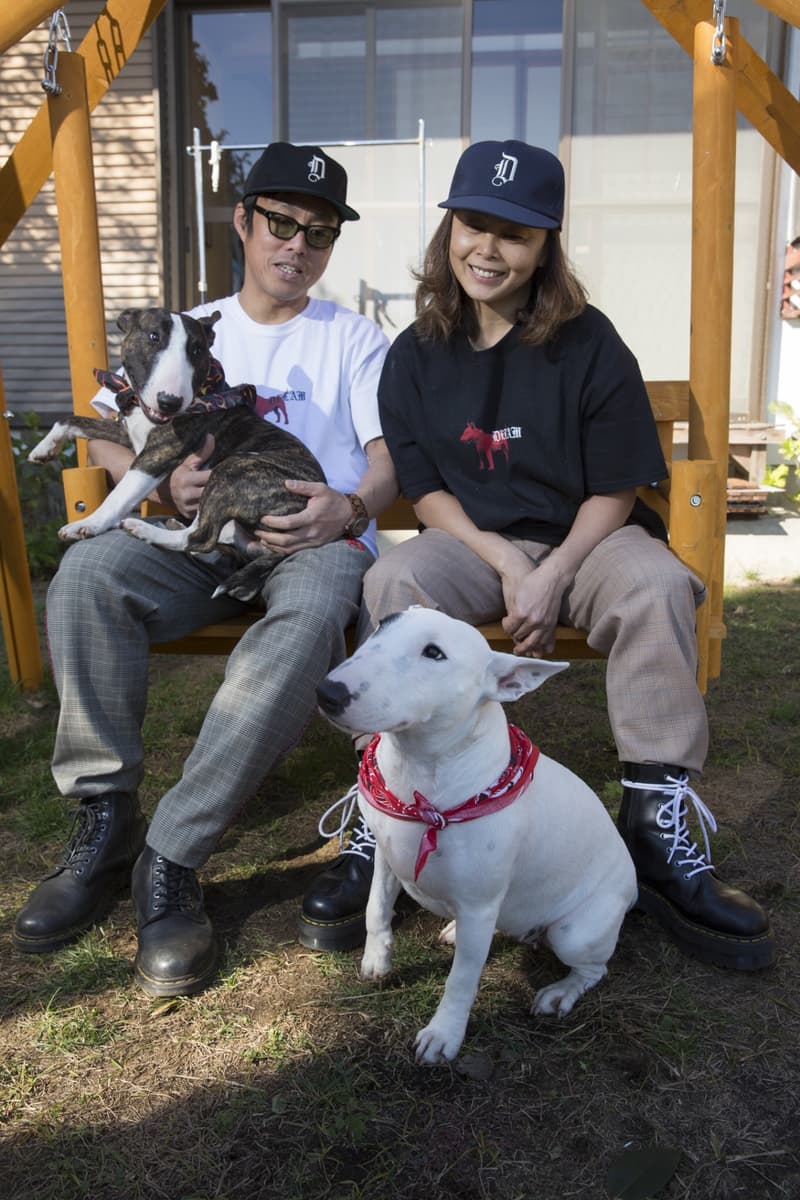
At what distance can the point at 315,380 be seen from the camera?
278 cm

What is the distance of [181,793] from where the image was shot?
7.22ft

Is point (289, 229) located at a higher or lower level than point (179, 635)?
higher

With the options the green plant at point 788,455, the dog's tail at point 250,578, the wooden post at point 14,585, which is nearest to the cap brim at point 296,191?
the dog's tail at point 250,578

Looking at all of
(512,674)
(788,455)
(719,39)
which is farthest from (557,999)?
(788,455)

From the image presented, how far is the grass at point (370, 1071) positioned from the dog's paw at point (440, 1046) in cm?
2

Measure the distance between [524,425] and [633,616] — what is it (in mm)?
604

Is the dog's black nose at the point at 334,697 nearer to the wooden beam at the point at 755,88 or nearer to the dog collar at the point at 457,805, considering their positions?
the dog collar at the point at 457,805

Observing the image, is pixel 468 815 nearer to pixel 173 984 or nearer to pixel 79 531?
pixel 173 984

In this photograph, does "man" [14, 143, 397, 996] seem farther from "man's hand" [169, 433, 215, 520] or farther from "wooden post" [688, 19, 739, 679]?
"wooden post" [688, 19, 739, 679]

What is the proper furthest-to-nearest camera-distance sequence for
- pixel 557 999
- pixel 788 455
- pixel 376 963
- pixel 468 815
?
pixel 788 455
pixel 376 963
pixel 557 999
pixel 468 815

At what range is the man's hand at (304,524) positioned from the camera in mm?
2461

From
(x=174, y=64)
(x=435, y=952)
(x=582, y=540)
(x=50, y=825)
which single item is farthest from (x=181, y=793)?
(x=174, y=64)

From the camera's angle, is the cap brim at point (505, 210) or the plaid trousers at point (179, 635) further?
the cap brim at point (505, 210)

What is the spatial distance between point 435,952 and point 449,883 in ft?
1.69
